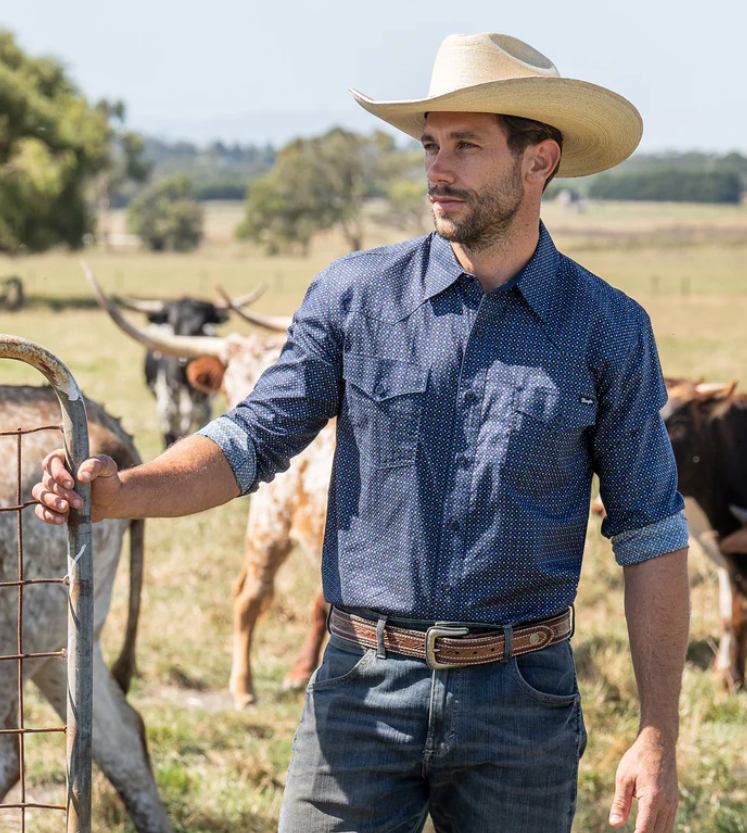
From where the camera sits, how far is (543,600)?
250 centimetres

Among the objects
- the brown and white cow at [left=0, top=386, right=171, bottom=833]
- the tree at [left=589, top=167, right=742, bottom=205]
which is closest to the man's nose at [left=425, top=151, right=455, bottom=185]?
the brown and white cow at [left=0, top=386, right=171, bottom=833]

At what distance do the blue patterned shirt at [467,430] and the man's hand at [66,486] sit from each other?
0.29 meters

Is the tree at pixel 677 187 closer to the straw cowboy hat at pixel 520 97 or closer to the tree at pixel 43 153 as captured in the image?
the tree at pixel 43 153

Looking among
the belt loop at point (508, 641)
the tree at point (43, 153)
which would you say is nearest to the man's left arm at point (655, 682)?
the belt loop at point (508, 641)

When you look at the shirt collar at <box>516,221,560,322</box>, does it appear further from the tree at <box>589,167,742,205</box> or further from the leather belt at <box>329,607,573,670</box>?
the tree at <box>589,167,742,205</box>

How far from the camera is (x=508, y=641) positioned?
244 cm

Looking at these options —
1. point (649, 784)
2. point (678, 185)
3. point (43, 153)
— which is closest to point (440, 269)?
point (649, 784)

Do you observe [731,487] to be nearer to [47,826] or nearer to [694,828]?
[694,828]

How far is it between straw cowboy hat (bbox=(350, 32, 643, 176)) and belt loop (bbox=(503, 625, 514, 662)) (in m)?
1.12

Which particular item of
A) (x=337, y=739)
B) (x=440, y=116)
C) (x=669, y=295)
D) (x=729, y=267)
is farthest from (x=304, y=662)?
(x=729, y=267)

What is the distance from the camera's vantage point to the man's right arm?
2.22 m

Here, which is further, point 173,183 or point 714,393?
point 173,183

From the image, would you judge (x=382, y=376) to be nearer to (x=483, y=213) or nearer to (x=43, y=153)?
(x=483, y=213)

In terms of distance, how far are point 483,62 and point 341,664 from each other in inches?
54.6
